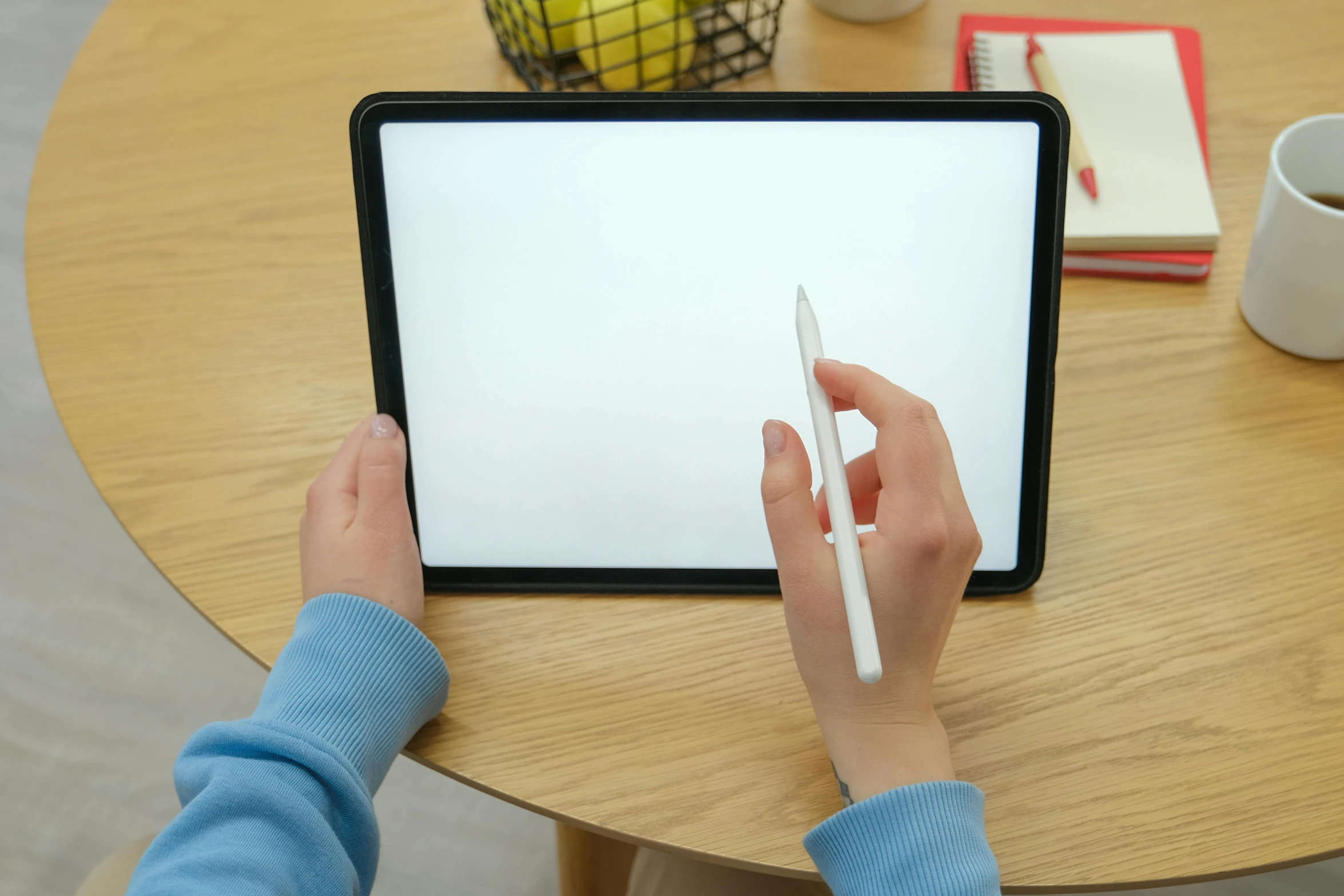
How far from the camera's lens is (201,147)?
32.1 inches

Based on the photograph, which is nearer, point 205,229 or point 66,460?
point 205,229

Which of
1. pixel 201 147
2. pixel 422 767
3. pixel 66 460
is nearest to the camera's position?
pixel 201 147

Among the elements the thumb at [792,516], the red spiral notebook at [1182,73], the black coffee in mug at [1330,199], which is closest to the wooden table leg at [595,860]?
the thumb at [792,516]

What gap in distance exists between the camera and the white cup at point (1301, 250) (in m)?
0.65

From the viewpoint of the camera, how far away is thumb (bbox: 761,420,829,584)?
521mm

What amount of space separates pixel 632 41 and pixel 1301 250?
→ 454mm

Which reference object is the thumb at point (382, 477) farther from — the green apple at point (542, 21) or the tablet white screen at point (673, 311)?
the green apple at point (542, 21)

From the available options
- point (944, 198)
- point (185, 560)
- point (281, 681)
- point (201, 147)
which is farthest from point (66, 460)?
point (944, 198)

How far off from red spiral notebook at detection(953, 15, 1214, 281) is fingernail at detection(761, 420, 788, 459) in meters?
0.31

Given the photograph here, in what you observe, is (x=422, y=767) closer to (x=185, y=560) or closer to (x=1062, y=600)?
(x=185, y=560)

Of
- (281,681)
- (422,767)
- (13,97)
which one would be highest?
(281,681)

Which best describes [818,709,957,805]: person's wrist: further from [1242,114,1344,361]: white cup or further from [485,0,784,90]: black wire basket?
[485,0,784,90]: black wire basket

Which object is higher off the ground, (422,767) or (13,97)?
(13,97)

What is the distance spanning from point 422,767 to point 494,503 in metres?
0.73
